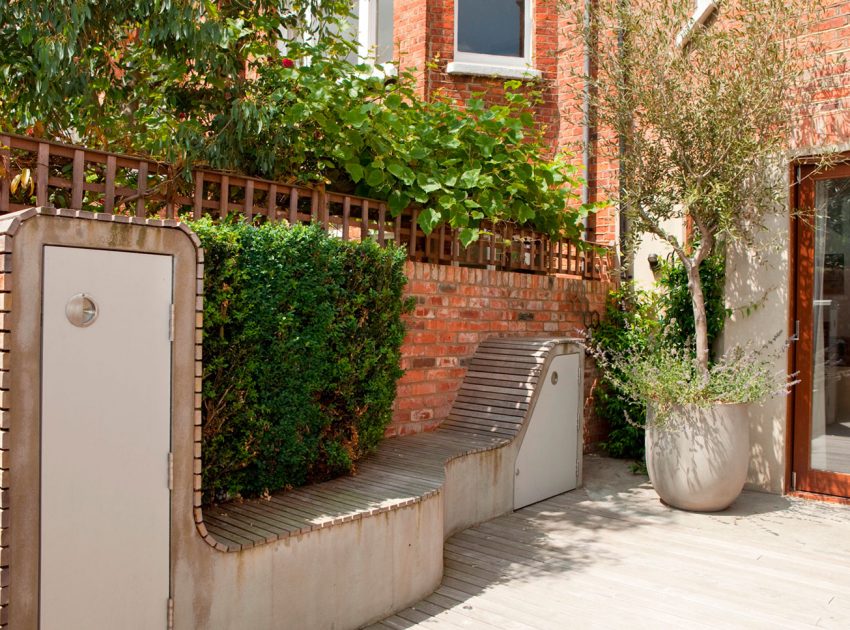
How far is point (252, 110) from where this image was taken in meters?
4.57

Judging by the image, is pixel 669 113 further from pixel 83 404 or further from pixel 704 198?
pixel 83 404

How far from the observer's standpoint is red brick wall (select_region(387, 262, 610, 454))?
5.29m

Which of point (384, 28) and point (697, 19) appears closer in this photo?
point (697, 19)

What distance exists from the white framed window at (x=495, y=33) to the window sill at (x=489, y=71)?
0.07m

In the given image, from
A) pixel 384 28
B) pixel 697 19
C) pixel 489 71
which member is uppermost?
pixel 384 28

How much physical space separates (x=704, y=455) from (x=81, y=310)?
4168 mm

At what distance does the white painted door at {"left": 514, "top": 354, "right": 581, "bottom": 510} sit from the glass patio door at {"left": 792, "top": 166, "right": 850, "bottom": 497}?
→ 1.73 metres

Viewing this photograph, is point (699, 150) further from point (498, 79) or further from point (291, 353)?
point (291, 353)

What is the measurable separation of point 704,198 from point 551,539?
8.46 feet

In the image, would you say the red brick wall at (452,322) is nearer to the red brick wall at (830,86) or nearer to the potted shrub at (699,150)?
the potted shrub at (699,150)

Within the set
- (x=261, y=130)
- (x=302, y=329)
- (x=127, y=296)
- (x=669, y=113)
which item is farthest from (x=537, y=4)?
(x=127, y=296)

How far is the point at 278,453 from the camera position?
370cm

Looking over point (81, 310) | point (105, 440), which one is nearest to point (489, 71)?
point (81, 310)

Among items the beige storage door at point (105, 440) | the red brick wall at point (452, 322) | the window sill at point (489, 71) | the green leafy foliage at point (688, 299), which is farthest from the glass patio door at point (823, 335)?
the beige storage door at point (105, 440)
